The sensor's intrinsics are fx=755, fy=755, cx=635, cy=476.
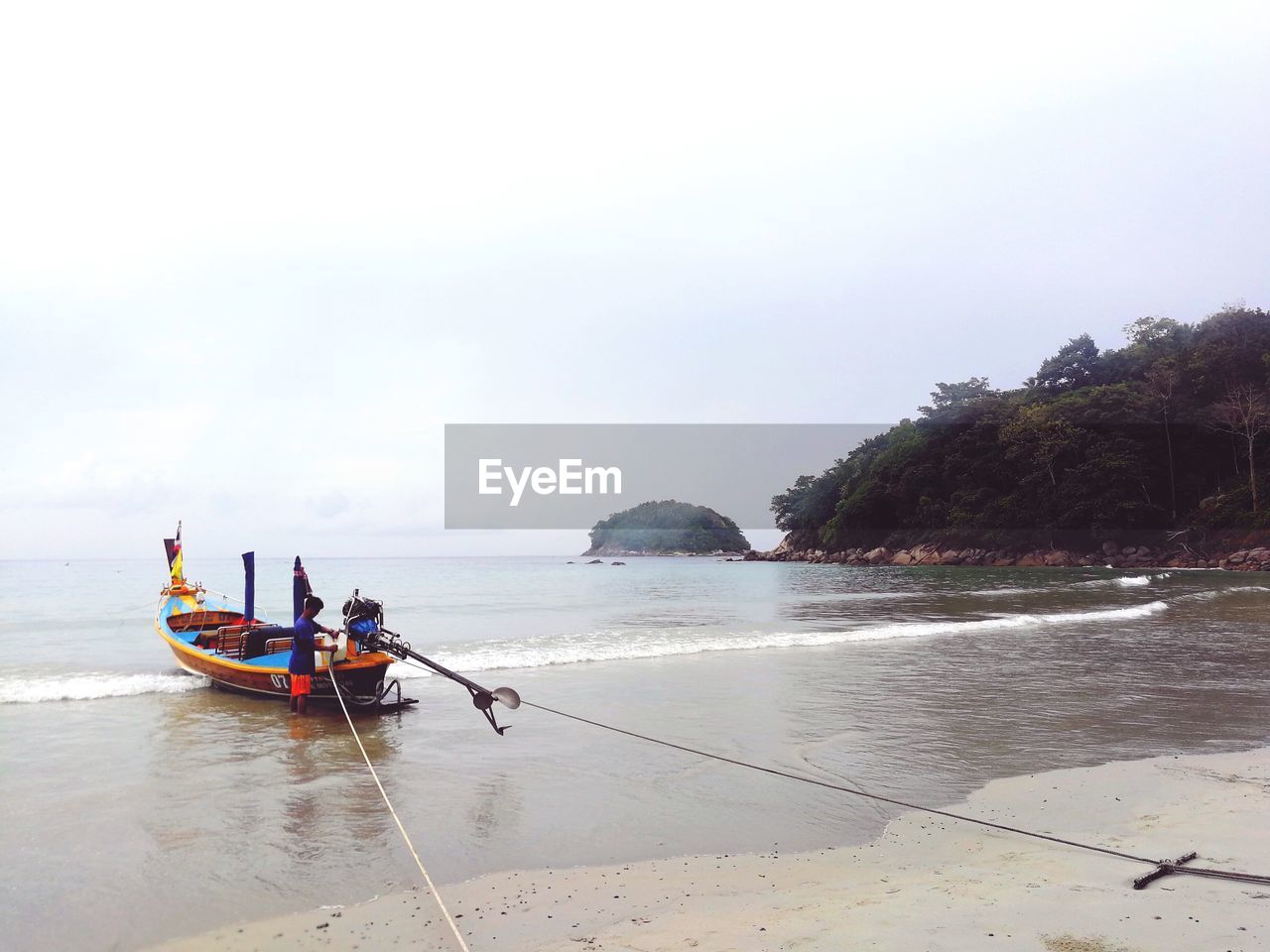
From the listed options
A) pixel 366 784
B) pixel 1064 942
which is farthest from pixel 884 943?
pixel 366 784

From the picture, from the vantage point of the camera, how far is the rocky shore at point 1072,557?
52.1 m

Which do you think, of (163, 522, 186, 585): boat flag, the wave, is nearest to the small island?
the wave

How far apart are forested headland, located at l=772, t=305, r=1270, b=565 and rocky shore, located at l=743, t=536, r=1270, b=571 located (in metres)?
0.18

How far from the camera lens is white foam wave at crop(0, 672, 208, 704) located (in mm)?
13391

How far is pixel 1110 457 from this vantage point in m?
62.4

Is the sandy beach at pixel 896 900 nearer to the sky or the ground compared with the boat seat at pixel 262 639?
nearer to the ground

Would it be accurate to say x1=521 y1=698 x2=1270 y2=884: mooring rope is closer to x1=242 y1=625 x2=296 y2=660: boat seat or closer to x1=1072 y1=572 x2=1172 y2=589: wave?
x1=242 y1=625 x2=296 y2=660: boat seat

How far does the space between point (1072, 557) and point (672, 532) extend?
131 metres

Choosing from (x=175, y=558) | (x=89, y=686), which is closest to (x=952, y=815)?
(x=89, y=686)

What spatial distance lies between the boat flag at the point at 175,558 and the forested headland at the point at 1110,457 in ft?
209

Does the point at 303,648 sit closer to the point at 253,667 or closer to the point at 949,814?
the point at 253,667

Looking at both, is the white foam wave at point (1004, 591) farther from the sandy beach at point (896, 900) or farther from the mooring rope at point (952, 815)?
the sandy beach at point (896, 900)

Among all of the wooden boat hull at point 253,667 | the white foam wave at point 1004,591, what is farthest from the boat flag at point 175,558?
the white foam wave at point 1004,591

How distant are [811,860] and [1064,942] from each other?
6.47ft
